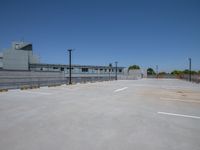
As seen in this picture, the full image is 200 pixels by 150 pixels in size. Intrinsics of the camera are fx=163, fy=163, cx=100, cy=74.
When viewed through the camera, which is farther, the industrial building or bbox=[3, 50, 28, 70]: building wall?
the industrial building

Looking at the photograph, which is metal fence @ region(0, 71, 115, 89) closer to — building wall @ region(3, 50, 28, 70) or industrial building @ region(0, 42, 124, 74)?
industrial building @ region(0, 42, 124, 74)

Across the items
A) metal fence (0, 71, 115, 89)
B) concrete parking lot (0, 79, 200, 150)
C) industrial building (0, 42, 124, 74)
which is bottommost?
concrete parking lot (0, 79, 200, 150)

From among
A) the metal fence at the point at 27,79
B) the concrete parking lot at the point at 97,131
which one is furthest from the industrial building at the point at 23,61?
the concrete parking lot at the point at 97,131

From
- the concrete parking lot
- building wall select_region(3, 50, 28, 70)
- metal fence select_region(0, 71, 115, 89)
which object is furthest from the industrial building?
the concrete parking lot

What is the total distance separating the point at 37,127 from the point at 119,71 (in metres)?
62.5

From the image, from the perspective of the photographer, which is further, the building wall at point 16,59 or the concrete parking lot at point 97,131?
the building wall at point 16,59

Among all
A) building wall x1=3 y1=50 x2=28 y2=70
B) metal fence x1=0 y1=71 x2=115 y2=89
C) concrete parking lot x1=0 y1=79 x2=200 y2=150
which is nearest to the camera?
concrete parking lot x1=0 y1=79 x2=200 y2=150

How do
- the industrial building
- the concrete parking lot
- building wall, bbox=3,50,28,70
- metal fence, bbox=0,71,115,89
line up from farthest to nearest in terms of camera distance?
the industrial building, building wall, bbox=3,50,28,70, metal fence, bbox=0,71,115,89, the concrete parking lot

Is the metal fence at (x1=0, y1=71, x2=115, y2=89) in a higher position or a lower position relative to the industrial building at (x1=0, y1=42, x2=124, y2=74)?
lower

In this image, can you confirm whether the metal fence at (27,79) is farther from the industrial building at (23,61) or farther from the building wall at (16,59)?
the building wall at (16,59)

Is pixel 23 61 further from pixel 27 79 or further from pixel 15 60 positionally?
pixel 27 79

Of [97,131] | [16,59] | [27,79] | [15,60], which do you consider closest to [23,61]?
[16,59]

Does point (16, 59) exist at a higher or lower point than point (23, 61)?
higher

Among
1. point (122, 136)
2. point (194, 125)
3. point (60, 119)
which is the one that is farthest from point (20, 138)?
point (194, 125)
